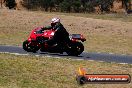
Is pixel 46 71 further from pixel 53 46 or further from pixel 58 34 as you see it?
pixel 53 46

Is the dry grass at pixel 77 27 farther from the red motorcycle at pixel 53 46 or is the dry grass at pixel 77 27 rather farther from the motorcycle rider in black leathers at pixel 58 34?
the motorcycle rider in black leathers at pixel 58 34

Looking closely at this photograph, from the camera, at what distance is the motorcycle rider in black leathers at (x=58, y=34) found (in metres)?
21.4

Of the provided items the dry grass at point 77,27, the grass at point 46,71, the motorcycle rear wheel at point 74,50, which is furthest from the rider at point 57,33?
the dry grass at point 77,27

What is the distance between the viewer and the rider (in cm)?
2144

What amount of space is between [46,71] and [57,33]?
5752 millimetres

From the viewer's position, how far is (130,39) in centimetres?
3934

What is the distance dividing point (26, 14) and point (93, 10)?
170 ft

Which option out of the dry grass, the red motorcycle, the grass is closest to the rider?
the red motorcycle

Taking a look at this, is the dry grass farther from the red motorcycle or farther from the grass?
the grass

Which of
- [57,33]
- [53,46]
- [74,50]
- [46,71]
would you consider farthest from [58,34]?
[46,71]

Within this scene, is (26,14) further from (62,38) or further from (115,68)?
(115,68)

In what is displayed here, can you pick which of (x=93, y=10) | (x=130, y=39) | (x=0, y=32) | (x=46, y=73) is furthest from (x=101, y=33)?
(x=93, y=10)

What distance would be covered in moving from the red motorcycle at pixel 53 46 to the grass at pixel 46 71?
259 centimetres

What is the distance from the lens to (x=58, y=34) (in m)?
21.5
